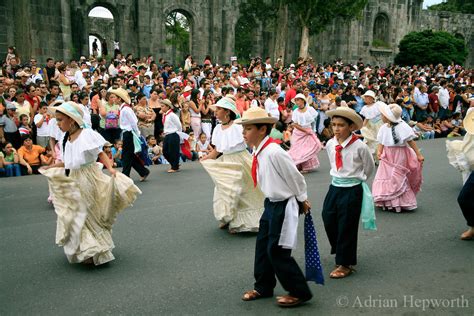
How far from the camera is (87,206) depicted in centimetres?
546

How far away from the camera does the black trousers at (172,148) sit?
11.2m

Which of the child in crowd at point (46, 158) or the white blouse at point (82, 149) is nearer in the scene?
the white blouse at point (82, 149)

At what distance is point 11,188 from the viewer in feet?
31.8

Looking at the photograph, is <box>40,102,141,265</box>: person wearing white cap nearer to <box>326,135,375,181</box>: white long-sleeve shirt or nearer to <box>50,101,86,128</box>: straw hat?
<box>50,101,86,128</box>: straw hat

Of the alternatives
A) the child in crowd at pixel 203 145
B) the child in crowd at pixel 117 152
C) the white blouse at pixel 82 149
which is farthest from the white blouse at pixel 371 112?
the white blouse at pixel 82 149

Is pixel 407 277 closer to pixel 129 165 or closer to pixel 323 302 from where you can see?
pixel 323 302

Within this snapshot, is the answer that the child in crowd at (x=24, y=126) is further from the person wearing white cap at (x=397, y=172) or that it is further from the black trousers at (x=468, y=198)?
the black trousers at (x=468, y=198)

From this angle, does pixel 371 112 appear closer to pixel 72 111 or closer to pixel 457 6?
pixel 72 111

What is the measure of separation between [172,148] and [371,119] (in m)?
4.82

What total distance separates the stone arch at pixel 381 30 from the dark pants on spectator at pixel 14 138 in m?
33.8

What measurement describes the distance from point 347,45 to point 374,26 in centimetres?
532

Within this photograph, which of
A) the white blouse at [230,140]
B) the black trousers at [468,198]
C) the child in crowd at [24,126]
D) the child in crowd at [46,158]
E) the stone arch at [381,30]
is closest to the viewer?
the black trousers at [468,198]

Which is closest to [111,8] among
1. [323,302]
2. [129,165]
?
[129,165]

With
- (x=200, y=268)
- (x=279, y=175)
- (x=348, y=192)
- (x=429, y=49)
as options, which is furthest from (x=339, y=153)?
(x=429, y=49)
